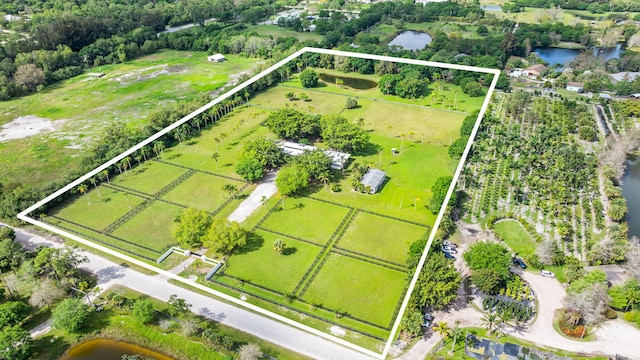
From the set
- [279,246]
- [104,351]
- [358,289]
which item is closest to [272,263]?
[279,246]

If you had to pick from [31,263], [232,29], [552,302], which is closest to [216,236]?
[31,263]

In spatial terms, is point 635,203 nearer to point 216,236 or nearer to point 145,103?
point 216,236

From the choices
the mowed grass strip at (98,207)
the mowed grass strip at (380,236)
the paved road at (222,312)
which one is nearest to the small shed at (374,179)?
the mowed grass strip at (380,236)

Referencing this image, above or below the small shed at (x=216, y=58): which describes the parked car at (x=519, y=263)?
below

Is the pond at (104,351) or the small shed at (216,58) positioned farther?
the small shed at (216,58)

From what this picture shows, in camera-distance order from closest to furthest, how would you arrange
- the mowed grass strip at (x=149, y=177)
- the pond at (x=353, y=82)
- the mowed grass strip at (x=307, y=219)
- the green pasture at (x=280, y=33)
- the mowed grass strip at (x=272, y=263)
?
the mowed grass strip at (x=272, y=263) < the mowed grass strip at (x=307, y=219) < the mowed grass strip at (x=149, y=177) < the pond at (x=353, y=82) < the green pasture at (x=280, y=33)

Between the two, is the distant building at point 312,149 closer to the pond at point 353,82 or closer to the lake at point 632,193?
the pond at point 353,82

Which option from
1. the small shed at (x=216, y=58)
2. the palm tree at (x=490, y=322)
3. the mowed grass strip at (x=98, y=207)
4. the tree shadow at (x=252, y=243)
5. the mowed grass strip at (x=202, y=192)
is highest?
the small shed at (x=216, y=58)

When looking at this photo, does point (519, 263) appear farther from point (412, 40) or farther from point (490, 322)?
point (412, 40)
